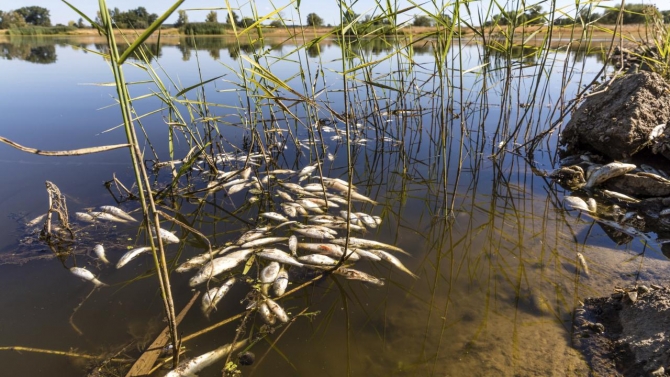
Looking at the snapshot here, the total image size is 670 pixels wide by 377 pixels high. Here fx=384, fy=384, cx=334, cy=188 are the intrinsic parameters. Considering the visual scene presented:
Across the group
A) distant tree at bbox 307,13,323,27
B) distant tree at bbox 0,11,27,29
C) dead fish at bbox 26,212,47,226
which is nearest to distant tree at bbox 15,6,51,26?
distant tree at bbox 0,11,27,29

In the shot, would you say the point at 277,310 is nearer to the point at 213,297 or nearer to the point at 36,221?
the point at 213,297

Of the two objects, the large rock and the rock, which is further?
the large rock

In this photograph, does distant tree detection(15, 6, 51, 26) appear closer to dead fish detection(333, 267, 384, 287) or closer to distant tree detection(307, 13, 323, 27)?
distant tree detection(307, 13, 323, 27)

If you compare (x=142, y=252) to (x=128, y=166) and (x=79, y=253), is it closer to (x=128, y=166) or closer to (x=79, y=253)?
(x=79, y=253)

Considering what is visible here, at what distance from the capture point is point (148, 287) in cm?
240

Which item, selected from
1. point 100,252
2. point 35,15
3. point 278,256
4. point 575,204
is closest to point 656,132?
point 575,204

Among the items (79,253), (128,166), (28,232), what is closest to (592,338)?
(79,253)

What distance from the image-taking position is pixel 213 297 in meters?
2.24

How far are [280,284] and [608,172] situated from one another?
339cm

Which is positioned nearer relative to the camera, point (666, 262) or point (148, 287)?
point (148, 287)

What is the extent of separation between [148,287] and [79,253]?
787 mm

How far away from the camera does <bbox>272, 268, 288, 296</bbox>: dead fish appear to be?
7.59 feet

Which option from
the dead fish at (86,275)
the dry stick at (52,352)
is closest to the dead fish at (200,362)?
the dry stick at (52,352)

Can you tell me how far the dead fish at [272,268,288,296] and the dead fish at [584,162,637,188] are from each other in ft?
10.7
